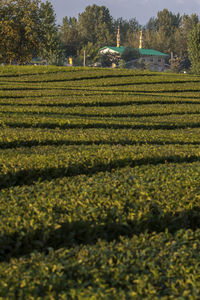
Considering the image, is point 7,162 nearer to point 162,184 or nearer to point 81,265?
point 162,184

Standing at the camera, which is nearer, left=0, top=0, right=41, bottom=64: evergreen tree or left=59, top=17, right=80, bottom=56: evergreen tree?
left=0, top=0, right=41, bottom=64: evergreen tree

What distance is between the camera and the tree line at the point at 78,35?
43.6 metres

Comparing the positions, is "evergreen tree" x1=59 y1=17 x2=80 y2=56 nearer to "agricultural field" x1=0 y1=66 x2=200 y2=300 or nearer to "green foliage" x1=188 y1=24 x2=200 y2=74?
"green foliage" x1=188 y1=24 x2=200 y2=74

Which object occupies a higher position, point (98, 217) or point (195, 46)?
point (195, 46)

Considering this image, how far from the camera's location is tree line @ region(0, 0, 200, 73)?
143ft

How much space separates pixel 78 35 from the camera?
92.8 m

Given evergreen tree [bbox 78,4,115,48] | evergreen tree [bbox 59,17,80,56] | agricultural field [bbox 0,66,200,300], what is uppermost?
evergreen tree [bbox 78,4,115,48]

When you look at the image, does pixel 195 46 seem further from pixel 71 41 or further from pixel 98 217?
pixel 98 217

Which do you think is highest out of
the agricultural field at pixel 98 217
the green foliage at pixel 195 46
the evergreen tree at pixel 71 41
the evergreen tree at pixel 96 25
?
the evergreen tree at pixel 96 25

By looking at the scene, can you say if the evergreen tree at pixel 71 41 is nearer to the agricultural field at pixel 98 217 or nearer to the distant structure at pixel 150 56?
the distant structure at pixel 150 56

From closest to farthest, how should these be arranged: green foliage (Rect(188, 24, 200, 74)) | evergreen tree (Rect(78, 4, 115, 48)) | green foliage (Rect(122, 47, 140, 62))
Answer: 1. green foliage (Rect(188, 24, 200, 74))
2. green foliage (Rect(122, 47, 140, 62))
3. evergreen tree (Rect(78, 4, 115, 48))

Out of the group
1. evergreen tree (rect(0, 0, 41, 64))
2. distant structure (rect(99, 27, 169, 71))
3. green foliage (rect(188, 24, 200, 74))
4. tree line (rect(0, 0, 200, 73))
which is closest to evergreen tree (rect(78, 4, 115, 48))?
tree line (rect(0, 0, 200, 73))

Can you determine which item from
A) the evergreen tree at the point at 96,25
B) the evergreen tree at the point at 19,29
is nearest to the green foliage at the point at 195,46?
the evergreen tree at the point at 19,29

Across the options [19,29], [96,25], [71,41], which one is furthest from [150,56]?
[19,29]
